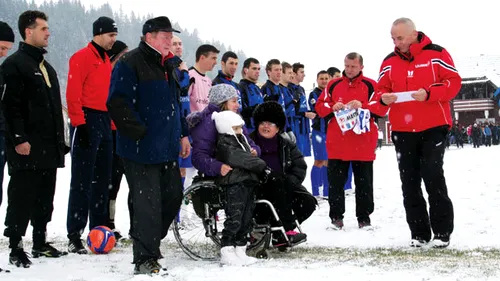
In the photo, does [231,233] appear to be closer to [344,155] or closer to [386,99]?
[386,99]

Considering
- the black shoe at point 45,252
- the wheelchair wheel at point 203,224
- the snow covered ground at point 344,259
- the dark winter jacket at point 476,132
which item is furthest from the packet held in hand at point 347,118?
the dark winter jacket at point 476,132

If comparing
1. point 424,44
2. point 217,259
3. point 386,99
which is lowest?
point 217,259

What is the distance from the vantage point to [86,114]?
6133 mm

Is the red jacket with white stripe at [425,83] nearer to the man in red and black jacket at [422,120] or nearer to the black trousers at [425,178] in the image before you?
the man in red and black jacket at [422,120]

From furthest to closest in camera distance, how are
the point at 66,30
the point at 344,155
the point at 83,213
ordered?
the point at 66,30
the point at 344,155
the point at 83,213

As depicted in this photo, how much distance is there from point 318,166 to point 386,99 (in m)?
4.76

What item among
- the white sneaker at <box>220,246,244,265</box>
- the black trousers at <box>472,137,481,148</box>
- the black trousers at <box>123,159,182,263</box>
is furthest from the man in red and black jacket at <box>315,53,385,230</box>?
the black trousers at <box>472,137,481,148</box>

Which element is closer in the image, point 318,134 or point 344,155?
point 344,155

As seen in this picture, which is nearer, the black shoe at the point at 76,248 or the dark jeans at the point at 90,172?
the black shoe at the point at 76,248

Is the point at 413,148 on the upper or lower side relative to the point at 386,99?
lower

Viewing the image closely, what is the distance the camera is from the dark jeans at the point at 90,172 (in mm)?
6025

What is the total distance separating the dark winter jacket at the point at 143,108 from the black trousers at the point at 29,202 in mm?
1164

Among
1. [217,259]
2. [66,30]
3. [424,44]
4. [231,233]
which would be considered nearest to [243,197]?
[231,233]

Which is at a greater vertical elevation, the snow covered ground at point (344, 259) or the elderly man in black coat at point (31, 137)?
the elderly man in black coat at point (31, 137)
